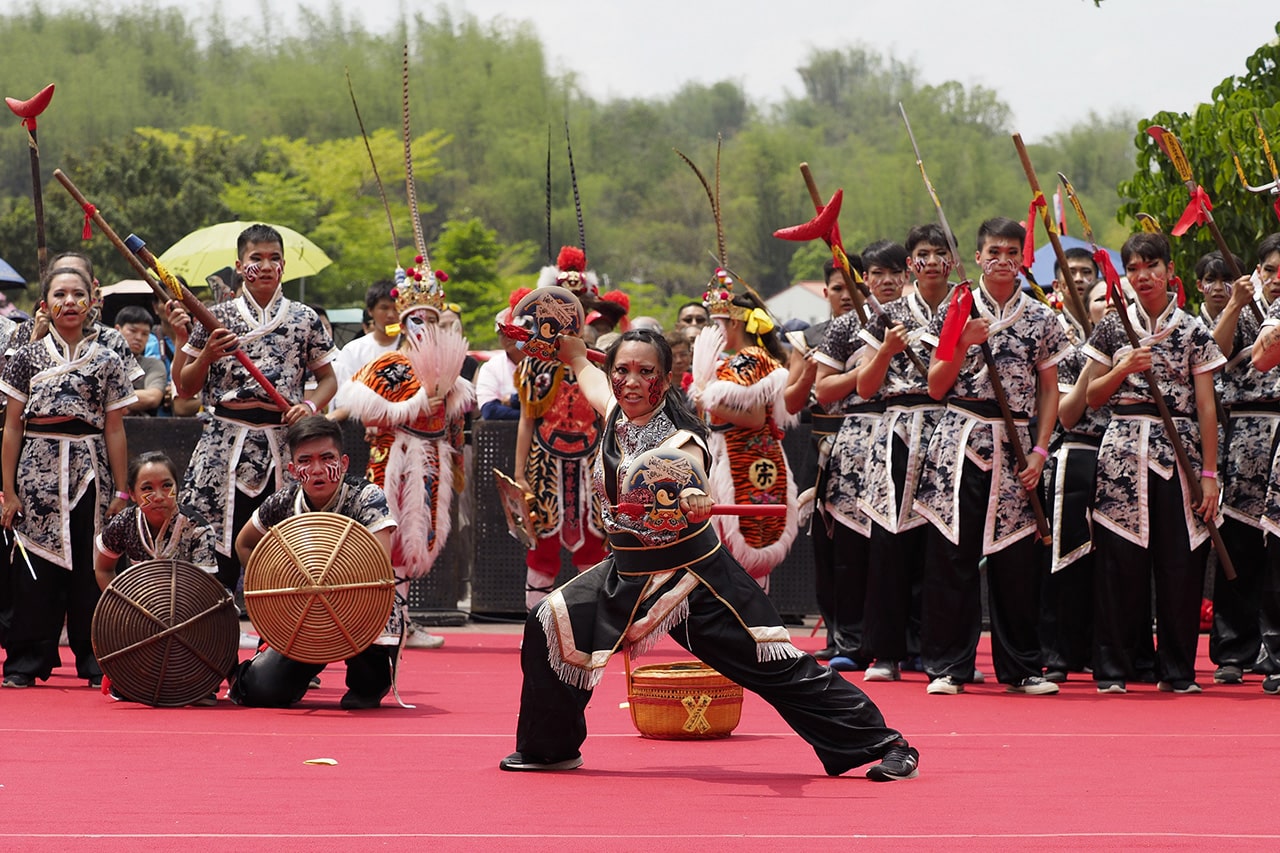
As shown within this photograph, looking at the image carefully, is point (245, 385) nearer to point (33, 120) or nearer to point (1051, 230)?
point (33, 120)

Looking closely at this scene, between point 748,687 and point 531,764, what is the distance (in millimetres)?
663

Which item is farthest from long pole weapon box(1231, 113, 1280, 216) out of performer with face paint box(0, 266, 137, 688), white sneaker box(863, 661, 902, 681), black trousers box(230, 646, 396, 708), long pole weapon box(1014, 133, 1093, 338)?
performer with face paint box(0, 266, 137, 688)

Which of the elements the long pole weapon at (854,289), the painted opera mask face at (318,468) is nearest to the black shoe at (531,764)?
the painted opera mask face at (318,468)

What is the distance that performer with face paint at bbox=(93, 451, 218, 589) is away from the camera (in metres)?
7.60

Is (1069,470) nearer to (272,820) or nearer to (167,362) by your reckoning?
(272,820)

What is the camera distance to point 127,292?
51.7 ft

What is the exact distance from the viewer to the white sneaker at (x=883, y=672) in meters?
8.12

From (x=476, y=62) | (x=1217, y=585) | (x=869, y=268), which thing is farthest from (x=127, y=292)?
(x=476, y=62)

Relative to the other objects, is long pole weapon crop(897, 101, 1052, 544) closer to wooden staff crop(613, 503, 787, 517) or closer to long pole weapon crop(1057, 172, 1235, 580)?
long pole weapon crop(1057, 172, 1235, 580)

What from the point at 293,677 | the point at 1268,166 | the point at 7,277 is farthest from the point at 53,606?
the point at 7,277

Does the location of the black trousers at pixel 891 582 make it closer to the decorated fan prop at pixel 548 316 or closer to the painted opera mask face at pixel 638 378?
the decorated fan prop at pixel 548 316

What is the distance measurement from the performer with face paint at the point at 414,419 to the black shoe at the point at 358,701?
6.81 feet

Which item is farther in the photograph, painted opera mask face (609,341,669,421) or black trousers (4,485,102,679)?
black trousers (4,485,102,679)

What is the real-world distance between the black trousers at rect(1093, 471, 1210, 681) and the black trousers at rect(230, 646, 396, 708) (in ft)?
9.63
